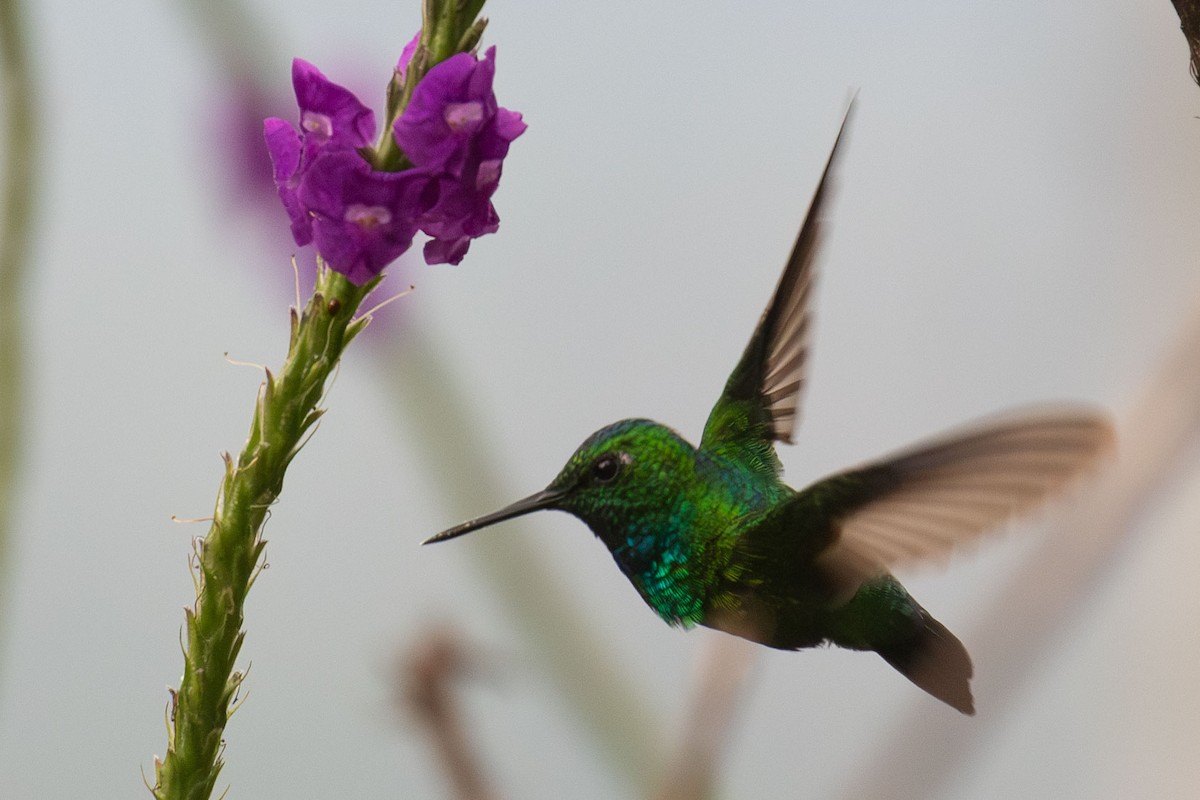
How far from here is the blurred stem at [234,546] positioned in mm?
621

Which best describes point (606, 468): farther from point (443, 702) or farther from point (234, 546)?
point (443, 702)

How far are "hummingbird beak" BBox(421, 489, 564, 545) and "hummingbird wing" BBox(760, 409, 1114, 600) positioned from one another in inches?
6.6

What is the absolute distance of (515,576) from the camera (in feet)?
6.23

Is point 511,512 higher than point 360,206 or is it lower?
lower

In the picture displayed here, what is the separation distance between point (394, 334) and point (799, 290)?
1.12 metres

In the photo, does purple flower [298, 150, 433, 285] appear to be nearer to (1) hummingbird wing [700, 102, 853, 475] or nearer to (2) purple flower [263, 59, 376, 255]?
(2) purple flower [263, 59, 376, 255]

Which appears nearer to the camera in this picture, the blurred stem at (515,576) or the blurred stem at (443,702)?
the blurred stem at (443,702)

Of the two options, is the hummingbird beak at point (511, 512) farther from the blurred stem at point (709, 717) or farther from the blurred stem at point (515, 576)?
the blurred stem at point (515, 576)

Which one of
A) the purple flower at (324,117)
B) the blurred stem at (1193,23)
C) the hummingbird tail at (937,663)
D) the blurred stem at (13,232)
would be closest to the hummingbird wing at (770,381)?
the hummingbird tail at (937,663)

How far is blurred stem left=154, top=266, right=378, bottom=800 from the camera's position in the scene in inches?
24.5

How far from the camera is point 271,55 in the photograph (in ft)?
5.55

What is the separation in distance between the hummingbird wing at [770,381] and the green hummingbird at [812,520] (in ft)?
0.04

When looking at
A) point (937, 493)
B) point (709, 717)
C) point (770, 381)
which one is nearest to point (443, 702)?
point (709, 717)

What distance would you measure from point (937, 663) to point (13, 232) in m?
Answer: 1.09
